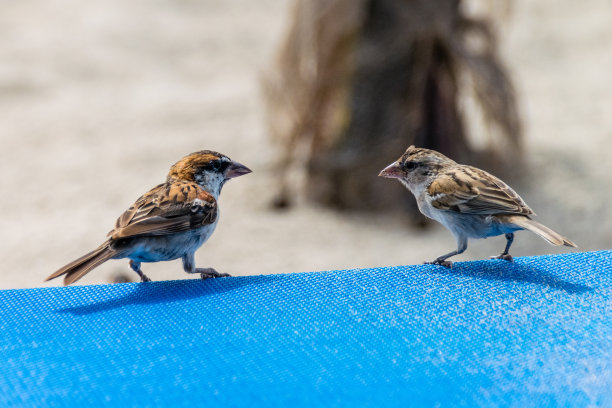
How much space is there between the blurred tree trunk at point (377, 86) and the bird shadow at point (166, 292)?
4766mm

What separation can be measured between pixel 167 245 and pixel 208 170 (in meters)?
0.57

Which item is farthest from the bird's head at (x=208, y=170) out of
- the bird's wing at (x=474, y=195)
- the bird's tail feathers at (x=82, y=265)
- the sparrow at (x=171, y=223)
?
the bird's wing at (x=474, y=195)

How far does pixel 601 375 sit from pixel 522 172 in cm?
685

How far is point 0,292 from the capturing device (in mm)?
3291

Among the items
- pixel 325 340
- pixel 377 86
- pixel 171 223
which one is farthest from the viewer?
pixel 377 86

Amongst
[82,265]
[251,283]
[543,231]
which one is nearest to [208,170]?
[251,283]

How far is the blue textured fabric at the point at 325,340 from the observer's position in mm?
2479

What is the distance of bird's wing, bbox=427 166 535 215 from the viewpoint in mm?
3776

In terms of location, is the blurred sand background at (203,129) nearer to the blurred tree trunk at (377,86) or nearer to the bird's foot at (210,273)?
the blurred tree trunk at (377,86)

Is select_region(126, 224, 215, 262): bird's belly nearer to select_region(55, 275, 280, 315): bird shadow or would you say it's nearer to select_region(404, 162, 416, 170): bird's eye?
select_region(55, 275, 280, 315): bird shadow

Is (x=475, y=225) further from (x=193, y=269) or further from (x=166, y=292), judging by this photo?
(x=166, y=292)

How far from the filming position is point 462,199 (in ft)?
12.7

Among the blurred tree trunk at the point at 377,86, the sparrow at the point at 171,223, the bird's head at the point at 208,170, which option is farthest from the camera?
the blurred tree trunk at the point at 377,86

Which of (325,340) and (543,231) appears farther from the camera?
(543,231)
